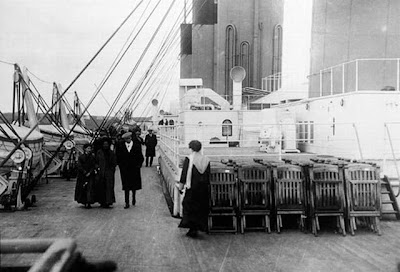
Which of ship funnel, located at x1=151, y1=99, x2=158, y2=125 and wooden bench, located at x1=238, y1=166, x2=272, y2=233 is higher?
ship funnel, located at x1=151, y1=99, x2=158, y2=125

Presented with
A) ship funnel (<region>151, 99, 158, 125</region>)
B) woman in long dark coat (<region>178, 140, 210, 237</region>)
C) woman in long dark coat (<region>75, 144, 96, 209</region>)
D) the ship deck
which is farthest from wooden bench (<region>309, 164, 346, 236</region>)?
ship funnel (<region>151, 99, 158, 125</region>)

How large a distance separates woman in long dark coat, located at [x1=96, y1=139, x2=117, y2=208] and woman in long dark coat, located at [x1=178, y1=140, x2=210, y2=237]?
315 centimetres

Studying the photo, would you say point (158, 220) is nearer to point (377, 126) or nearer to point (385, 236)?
point (385, 236)

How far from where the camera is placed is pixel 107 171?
10.2 metres

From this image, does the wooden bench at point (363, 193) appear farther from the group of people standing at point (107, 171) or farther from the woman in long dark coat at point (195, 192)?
the group of people standing at point (107, 171)

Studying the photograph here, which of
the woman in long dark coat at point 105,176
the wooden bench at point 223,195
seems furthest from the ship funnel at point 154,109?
the wooden bench at point 223,195

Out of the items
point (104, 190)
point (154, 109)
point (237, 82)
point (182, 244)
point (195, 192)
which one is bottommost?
point (182, 244)

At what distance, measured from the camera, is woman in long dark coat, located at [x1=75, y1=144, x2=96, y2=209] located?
1014cm

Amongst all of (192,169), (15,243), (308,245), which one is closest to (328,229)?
(308,245)

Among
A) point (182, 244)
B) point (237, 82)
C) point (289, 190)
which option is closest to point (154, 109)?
point (237, 82)

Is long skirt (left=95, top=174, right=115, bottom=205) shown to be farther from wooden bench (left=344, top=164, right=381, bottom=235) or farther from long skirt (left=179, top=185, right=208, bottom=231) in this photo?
wooden bench (left=344, top=164, right=381, bottom=235)

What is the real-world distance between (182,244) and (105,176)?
395 centimetres

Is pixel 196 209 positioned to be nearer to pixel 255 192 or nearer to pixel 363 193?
pixel 255 192

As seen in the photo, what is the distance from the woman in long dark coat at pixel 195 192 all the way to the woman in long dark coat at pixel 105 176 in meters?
3.15
